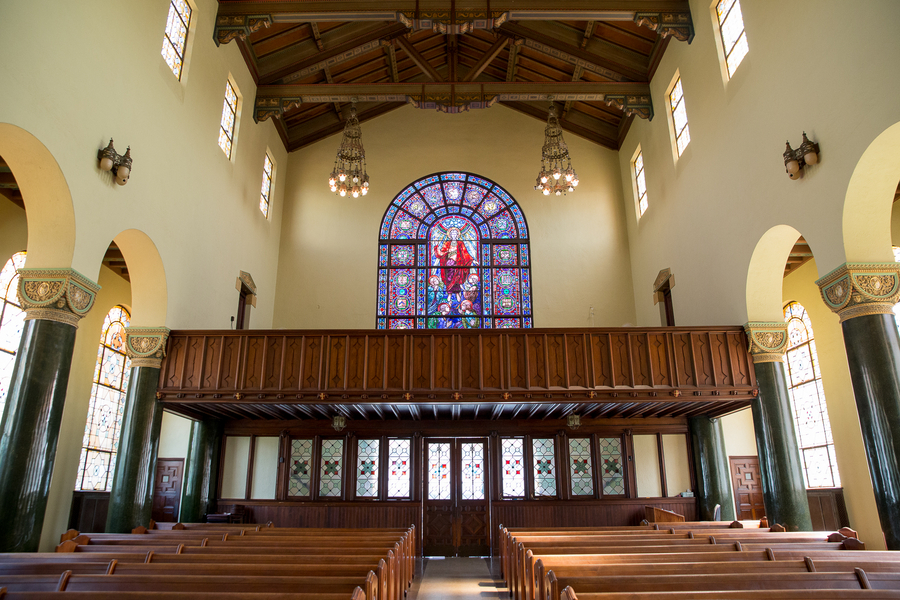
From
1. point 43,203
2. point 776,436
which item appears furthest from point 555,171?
point 43,203

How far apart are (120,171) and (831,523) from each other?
15109 mm

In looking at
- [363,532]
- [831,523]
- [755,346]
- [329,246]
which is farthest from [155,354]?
[831,523]

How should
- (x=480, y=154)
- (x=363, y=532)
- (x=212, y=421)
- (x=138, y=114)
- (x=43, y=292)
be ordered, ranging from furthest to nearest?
1. (x=480, y=154)
2. (x=212, y=421)
3. (x=138, y=114)
4. (x=363, y=532)
5. (x=43, y=292)

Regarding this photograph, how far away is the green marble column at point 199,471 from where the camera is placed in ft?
42.5

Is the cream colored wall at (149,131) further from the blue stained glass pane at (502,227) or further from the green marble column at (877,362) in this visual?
the green marble column at (877,362)

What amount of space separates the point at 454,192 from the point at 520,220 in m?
2.25

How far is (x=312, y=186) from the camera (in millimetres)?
17891

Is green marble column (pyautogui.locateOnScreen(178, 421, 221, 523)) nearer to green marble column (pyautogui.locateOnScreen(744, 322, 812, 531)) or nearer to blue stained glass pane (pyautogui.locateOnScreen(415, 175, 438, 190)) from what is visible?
blue stained glass pane (pyautogui.locateOnScreen(415, 175, 438, 190))

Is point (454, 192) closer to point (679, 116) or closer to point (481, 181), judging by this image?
point (481, 181)

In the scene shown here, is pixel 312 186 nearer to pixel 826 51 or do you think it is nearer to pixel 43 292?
pixel 43 292

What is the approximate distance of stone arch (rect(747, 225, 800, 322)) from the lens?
9945 mm

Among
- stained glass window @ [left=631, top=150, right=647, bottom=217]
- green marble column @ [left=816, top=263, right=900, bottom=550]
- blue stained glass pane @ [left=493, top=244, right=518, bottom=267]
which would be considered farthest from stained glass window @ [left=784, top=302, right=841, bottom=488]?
blue stained glass pane @ [left=493, top=244, right=518, bottom=267]

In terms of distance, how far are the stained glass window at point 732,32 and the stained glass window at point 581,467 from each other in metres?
8.69

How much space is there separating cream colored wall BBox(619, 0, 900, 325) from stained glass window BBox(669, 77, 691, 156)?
27 cm
